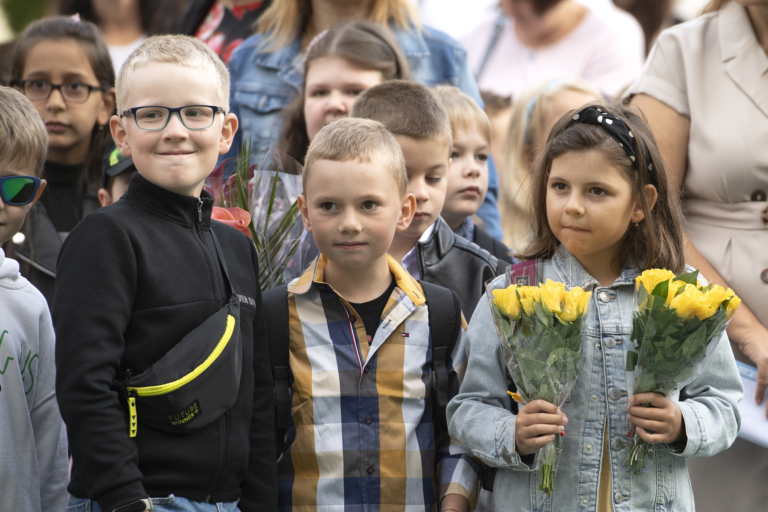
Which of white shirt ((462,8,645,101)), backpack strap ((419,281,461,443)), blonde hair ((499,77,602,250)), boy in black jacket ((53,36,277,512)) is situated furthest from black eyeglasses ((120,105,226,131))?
white shirt ((462,8,645,101))

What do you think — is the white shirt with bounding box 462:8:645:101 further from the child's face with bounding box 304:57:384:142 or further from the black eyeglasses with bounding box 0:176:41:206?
the black eyeglasses with bounding box 0:176:41:206

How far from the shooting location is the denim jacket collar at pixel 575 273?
262cm

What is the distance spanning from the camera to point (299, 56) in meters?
4.37

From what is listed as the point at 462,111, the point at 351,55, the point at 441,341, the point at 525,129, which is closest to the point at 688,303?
the point at 441,341

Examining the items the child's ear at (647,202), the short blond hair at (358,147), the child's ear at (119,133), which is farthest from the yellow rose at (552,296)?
the child's ear at (119,133)

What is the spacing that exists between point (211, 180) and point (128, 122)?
2.29ft

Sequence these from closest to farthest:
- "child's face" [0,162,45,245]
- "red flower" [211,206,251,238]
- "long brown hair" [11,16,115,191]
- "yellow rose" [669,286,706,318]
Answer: "yellow rose" [669,286,706,318]
"child's face" [0,162,45,245]
"red flower" [211,206,251,238]
"long brown hair" [11,16,115,191]

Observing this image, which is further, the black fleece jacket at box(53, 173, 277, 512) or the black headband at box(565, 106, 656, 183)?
the black headband at box(565, 106, 656, 183)

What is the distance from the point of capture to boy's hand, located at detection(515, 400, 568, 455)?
233 cm

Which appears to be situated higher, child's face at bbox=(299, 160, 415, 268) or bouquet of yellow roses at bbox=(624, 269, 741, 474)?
child's face at bbox=(299, 160, 415, 268)

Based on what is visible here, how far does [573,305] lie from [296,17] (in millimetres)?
2790

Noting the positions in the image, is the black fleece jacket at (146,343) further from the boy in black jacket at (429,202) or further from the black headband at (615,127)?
the black headband at (615,127)

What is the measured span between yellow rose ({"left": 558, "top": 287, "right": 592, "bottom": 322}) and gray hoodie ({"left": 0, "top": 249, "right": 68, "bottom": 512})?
167 centimetres

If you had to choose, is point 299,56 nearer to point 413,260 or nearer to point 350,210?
point 413,260
